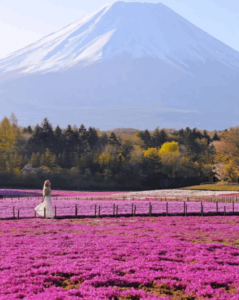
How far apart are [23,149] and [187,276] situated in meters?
111

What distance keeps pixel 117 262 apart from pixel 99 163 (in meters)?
97.1

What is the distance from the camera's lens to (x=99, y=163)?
114m

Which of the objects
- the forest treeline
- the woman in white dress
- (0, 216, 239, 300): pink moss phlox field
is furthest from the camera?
the forest treeline

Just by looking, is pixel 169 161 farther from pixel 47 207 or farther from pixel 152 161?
pixel 47 207

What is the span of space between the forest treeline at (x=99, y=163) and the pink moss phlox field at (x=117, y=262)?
216 ft

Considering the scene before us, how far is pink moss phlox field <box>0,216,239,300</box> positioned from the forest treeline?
6592 centimetres

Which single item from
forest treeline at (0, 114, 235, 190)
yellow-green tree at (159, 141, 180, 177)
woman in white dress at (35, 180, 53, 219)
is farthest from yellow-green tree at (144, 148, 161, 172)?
woman in white dress at (35, 180, 53, 219)

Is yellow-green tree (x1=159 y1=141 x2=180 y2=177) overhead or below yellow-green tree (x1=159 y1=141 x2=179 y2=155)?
below

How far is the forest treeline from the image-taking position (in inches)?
4002

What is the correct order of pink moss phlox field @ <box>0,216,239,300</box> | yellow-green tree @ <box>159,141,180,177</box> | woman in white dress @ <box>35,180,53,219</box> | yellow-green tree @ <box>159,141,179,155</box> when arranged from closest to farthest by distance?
pink moss phlox field @ <box>0,216,239,300</box> < woman in white dress @ <box>35,180,53,219</box> < yellow-green tree @ <box>159,141,180,177</box> < yellow-green tree @ <box>159,141,179,155</box>

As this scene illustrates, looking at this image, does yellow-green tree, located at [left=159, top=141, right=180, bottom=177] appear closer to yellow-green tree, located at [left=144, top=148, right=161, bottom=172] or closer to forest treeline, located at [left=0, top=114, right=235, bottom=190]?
forest treeline, located at [left=0, top=114, right=235, bottom=190]

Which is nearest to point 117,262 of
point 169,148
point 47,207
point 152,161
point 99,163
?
point 47,207

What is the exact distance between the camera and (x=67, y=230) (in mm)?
25875

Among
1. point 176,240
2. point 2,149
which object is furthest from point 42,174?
point 176,240
